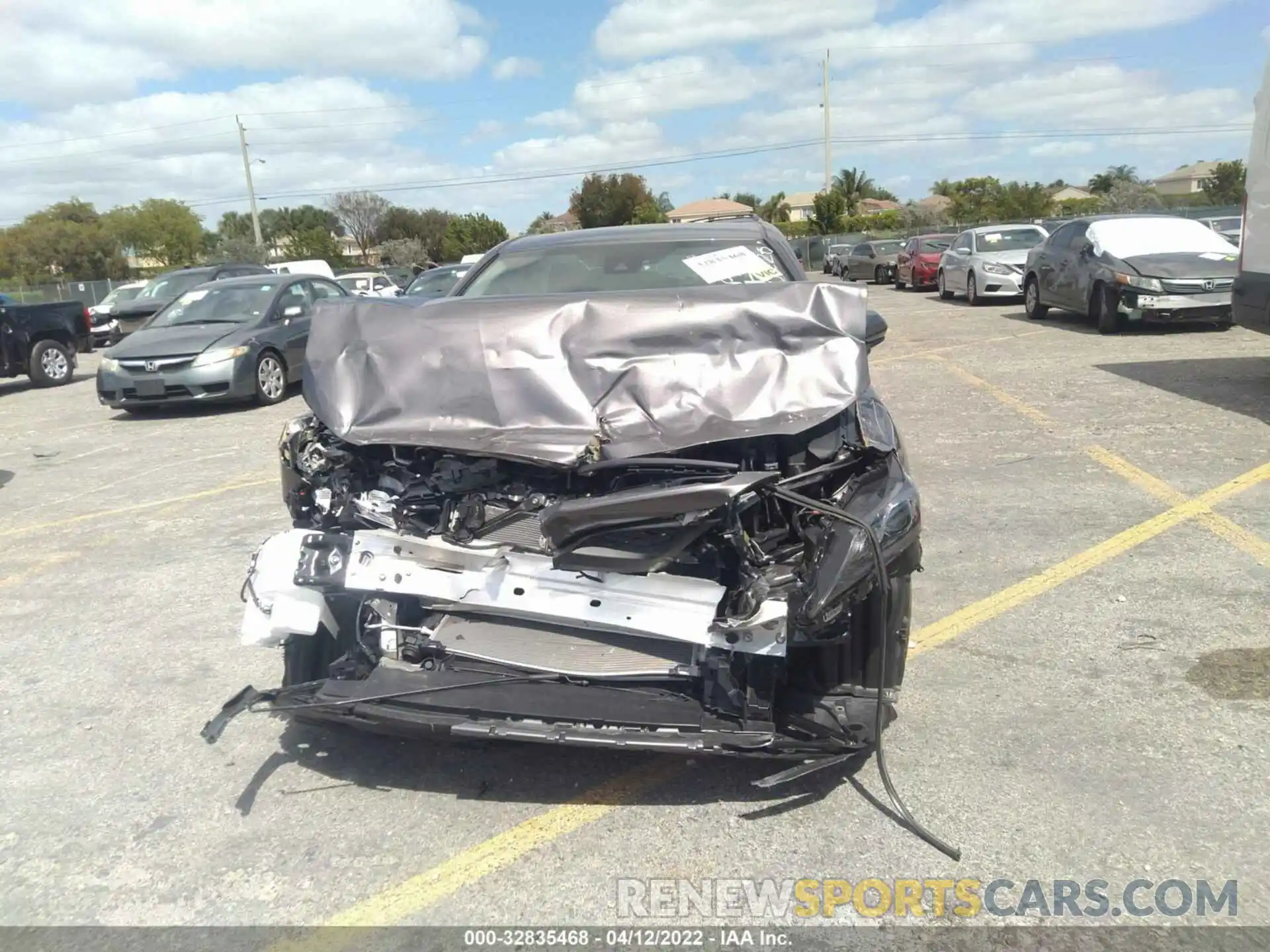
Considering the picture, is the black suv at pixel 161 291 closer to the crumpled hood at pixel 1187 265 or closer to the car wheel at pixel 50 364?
the car wheel at pixel 50 364

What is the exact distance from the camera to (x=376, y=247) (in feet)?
248

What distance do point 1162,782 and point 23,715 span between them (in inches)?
162

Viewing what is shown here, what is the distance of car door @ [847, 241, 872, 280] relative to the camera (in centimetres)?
3072

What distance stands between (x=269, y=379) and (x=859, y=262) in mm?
23690

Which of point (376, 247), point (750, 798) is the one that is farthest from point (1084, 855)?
point (376, 247)

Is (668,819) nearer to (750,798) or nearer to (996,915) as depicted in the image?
(750,798)

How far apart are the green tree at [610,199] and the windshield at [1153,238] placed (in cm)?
5378

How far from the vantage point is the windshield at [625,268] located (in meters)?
4.81

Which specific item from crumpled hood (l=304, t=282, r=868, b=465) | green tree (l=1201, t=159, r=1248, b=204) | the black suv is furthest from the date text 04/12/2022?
green tree (l=1201, t=159, r=1248, b=204)

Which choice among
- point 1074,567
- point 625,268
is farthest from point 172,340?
point 1074,567

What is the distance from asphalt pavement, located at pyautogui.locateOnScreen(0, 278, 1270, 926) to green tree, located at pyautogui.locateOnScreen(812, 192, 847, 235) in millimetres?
46995

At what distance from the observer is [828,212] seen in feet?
169

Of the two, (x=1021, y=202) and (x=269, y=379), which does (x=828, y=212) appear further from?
(x=269, y=379)

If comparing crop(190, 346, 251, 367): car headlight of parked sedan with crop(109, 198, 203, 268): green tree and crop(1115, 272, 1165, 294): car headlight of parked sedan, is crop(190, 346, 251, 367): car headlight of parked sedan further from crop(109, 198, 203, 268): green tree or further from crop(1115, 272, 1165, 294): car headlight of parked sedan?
→ crop(109, 198, 203, 268): green tree
